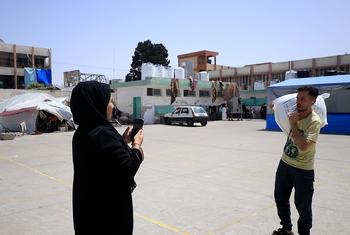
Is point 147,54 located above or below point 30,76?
above

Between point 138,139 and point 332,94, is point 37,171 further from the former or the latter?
point 332,94

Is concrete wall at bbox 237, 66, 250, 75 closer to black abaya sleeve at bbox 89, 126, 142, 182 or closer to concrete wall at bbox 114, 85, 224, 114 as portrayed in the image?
concrete wall at bbox 114, 85, 224, 114

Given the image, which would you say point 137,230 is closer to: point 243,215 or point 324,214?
point 243,215

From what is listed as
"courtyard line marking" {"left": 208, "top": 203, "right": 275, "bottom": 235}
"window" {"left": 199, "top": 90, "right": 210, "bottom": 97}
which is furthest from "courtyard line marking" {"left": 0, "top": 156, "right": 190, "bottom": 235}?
"window" {"left": 199, "top": 90, "right": 210, "bottom": 97}

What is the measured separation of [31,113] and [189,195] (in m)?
19.2

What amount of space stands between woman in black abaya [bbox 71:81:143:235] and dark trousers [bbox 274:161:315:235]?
7.10 feet

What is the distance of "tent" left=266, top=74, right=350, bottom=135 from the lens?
20.4 m

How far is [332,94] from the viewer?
2425cm

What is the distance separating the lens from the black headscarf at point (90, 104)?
228cm

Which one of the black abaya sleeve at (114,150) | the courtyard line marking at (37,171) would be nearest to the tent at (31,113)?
the courtyard line marking at (37,171)

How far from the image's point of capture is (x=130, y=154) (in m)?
2.31

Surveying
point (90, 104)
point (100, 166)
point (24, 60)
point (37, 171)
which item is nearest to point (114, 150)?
point (100, 166)

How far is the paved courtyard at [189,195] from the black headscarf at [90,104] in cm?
262

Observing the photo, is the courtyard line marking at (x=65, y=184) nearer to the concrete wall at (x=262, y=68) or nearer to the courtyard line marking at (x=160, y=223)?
the courtyard line marking at (x=160, y=223)
